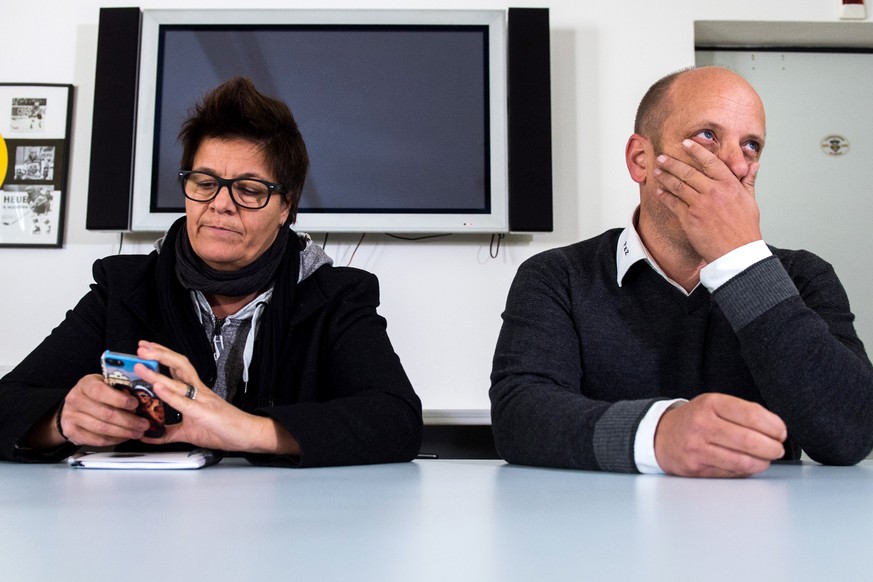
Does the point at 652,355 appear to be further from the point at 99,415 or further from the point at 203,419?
the point at 99,415

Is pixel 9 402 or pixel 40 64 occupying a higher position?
pixel 40 64

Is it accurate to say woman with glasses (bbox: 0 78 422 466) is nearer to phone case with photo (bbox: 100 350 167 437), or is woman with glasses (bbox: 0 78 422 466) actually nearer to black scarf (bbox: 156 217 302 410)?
black scarf (bbox: 156 217 302 410)

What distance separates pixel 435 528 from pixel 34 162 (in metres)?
2.55

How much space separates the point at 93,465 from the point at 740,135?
110 cm

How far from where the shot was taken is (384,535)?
53cm

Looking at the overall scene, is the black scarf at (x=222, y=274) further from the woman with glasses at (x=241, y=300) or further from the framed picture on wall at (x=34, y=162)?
the framed picture on wall at (x=34, y=162)

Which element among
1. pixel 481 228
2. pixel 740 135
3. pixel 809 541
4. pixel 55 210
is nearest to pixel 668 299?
pixel 740 135

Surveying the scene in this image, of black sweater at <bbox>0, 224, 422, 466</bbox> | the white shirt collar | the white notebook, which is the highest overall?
the white shirt collar

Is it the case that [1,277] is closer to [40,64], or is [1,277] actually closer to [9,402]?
[40,64]

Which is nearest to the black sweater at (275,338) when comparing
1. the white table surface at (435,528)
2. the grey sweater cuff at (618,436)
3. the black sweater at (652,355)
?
the black sweater at (652,355)

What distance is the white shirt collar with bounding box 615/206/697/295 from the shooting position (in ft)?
4.44

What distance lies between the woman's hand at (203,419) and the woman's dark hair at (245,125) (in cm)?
56

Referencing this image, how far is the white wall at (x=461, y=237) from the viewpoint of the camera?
2607 mm

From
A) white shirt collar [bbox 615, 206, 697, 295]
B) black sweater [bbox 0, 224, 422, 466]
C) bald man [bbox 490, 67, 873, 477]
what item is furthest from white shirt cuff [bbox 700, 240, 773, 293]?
black sweater [bbox 0, 224, 422, 466]
